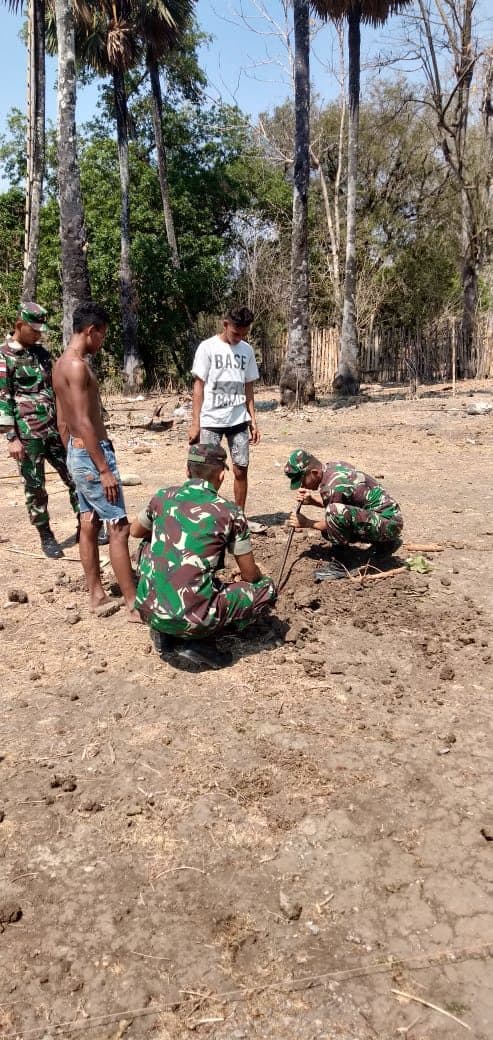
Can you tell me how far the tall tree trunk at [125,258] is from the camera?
1677 centimetres

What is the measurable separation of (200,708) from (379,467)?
542cm

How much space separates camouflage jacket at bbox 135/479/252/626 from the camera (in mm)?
3352

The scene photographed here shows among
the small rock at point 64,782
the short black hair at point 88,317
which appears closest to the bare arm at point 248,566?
the small rock at point 64,782

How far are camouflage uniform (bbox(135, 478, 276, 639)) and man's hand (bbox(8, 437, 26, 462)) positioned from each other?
191 cm

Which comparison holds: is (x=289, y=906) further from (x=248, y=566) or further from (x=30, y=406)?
(x=30, y=406)

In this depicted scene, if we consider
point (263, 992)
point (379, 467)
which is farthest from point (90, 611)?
point (379, 467)

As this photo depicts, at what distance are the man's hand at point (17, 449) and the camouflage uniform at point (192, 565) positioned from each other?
191 cm

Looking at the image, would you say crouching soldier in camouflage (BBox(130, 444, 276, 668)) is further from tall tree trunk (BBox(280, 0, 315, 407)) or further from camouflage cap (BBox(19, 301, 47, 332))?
tall tree trunk (BBox(280, 0, 315, 407))

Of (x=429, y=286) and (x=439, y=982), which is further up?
(x=429, y=286)

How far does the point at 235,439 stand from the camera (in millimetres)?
5297

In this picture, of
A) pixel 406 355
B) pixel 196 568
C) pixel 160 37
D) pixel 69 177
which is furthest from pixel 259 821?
pixel 160 37

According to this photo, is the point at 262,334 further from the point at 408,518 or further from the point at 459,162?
the point at 408,518

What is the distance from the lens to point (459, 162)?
1812 centimetres

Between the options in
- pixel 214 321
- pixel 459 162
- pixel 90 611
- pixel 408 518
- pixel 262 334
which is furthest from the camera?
pixel 214 321
